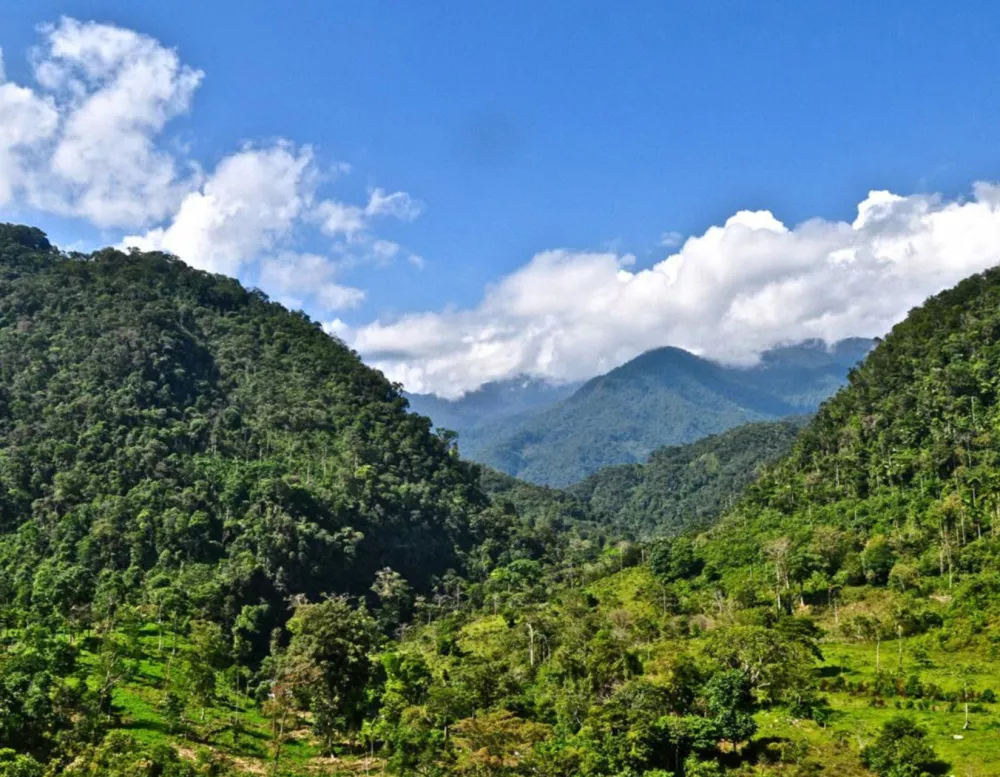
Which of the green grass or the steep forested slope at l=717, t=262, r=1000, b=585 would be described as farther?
the steep forested slope at l=717, t=262, r=1000, b=585

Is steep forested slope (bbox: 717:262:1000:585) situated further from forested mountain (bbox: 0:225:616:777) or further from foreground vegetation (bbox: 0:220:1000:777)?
forested mountain (bbox: 0:225:616:777)

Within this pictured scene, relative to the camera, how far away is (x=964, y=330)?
94625 mm

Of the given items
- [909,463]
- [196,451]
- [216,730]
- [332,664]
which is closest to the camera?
[216,730]

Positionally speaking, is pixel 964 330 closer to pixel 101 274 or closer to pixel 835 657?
pixel 835 657

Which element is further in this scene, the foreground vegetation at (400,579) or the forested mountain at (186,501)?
the forested mountain at (186,501)

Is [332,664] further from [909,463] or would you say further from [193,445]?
[909,463]

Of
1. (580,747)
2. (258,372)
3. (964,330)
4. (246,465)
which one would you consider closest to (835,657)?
(580,747)

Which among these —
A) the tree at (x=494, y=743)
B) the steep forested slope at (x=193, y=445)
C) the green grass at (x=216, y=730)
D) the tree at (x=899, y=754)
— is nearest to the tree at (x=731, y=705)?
the tree at (x=899, y=754)

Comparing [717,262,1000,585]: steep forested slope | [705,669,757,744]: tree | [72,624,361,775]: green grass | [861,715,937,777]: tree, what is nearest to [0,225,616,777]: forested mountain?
[72,624,361,775]: green grass

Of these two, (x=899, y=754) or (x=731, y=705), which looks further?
(x=731, y=705)

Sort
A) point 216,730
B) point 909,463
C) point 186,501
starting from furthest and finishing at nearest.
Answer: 1. point 186,501
2. point 909,463
3. point 216,730

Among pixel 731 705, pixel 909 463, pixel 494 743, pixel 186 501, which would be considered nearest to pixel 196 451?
pixel 186 501

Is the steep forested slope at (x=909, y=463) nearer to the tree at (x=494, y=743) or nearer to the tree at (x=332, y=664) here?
the tree at (x=494, y=743)


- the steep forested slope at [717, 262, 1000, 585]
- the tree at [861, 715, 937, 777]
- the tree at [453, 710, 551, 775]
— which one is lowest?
the tree at [861, 715, 937, 777]
